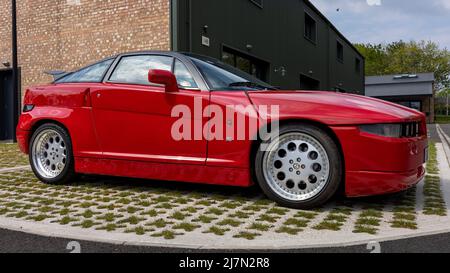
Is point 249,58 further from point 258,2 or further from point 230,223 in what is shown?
point 230,223

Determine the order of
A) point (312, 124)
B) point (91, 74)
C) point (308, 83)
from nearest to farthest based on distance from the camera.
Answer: point (312, 124) → point (91, 74) → point (308, 83)

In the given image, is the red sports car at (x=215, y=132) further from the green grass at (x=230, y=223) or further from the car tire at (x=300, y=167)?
the green grass at (x=230, y=223)

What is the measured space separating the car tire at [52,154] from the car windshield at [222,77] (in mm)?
1714

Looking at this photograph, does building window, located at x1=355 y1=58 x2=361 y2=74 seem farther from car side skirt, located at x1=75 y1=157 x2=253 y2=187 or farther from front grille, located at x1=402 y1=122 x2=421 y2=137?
car side skirt, located at x1=75 y1=157 x2=253 y2=187

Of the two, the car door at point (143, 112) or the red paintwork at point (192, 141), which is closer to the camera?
the red paintwork at point (192, 141)

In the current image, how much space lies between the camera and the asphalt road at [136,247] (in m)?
2.62

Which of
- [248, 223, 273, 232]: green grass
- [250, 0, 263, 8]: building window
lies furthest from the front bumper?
[250, 0, 263, 8]: building window

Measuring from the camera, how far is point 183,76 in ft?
13.9

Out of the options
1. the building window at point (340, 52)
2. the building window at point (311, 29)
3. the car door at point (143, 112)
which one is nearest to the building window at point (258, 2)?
the building window at point (311, 29)

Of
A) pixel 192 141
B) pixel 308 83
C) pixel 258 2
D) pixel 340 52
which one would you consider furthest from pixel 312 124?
pixel 340 52

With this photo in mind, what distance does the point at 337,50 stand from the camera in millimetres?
27594

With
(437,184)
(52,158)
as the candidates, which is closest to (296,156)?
(437,184)

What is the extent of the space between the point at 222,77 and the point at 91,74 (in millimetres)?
1545

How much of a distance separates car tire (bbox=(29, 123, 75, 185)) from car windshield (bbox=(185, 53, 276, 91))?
171 centimetres
